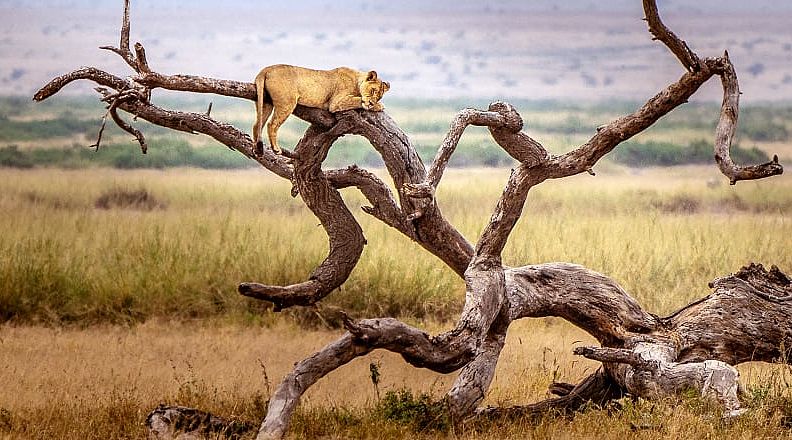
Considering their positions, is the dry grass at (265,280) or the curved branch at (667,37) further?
the dry grass at (265,280)

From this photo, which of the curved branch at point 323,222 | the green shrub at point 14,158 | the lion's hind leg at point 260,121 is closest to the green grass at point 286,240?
the green shrub at point 14,158

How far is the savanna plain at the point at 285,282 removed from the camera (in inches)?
213

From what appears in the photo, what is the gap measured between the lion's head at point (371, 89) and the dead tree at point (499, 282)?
3.9 inches

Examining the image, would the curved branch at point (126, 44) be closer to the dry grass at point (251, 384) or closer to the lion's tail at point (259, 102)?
the lion's tail at point (259, 102)

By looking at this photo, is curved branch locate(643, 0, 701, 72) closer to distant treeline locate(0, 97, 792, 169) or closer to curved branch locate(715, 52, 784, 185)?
curved branch locate(715, 52, 784, 185)

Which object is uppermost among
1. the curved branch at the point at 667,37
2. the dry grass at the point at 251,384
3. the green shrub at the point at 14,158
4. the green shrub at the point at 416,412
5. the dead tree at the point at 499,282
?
the curved branch at the point at 667,37

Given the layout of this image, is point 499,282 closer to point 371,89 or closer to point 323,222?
point 323,222

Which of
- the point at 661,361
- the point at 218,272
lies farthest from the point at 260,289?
the point at 218,272

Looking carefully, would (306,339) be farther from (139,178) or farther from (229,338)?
(139,178)

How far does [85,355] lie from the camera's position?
736 cm

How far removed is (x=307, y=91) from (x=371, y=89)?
0.93 ft

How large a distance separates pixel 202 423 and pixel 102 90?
1585 millimetres

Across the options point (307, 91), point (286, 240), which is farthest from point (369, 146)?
point (307, 91)

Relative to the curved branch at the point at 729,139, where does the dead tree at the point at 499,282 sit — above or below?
below
